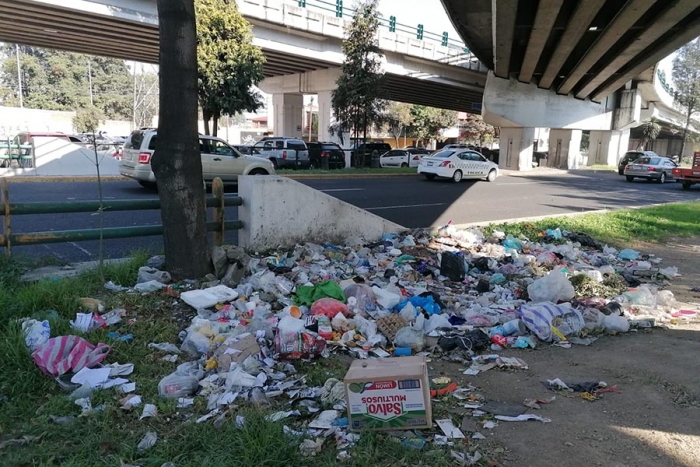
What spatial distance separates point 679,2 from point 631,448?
76.1 ft

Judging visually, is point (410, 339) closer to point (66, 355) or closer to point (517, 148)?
point (66, 355)

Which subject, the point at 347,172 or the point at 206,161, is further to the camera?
the point at 347,172

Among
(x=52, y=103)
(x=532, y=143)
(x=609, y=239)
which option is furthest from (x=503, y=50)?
(x=52, y=103)

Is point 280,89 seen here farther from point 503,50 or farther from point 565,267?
point 565,267

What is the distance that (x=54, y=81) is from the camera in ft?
238

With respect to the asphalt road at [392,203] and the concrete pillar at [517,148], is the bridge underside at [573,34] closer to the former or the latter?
the concrete pillar at [517,148]

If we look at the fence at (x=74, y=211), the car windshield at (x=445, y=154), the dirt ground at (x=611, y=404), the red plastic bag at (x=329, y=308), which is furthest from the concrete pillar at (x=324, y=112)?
the dirt ground at (x=611, y=404)

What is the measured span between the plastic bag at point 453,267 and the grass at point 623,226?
10.3 feet

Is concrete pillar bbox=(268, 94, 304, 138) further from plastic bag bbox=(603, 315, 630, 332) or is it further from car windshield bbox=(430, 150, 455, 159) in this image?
plastic bag bbox=(603, 315, 630, 332)

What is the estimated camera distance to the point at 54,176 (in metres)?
16.8

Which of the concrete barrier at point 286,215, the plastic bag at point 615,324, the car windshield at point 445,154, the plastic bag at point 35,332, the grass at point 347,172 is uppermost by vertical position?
the car windshield at point 445,154

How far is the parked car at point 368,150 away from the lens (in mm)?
31141

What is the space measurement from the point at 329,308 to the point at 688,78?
66516 mm

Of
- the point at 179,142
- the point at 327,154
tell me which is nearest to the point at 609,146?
the point at 327,154
